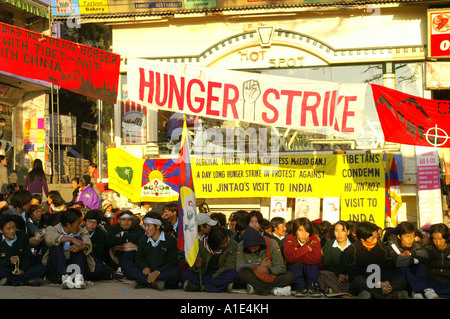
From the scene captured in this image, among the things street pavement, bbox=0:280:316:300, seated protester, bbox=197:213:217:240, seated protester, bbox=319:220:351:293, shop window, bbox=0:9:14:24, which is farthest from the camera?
shop window, bbox=0:9:14:24

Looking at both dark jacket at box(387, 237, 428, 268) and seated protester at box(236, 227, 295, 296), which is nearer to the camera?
dark jacket at box(387, 237, 428, 268)

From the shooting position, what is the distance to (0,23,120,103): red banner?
42.5ft

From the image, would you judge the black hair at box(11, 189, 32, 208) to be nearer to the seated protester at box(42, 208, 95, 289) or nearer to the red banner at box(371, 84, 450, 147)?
the seated protester at box(42, 208, 95, 289)

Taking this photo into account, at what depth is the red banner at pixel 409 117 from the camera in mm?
12219

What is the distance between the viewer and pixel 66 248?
1027 cm

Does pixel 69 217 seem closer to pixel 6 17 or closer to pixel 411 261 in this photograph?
pixel 411 261

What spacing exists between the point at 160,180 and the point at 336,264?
6936 millimetres

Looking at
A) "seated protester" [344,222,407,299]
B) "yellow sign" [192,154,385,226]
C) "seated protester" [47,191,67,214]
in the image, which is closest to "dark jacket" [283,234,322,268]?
"seated protester" [344,222,407,299]

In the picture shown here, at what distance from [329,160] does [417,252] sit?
5699mm

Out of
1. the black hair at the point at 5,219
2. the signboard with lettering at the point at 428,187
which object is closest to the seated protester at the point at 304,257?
the black hair at the point at 5,219

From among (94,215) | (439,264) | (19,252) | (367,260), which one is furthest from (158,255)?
(439,264)

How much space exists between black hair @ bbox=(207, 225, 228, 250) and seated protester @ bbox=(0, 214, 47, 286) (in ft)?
8.21

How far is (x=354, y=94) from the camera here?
12.7 metres
